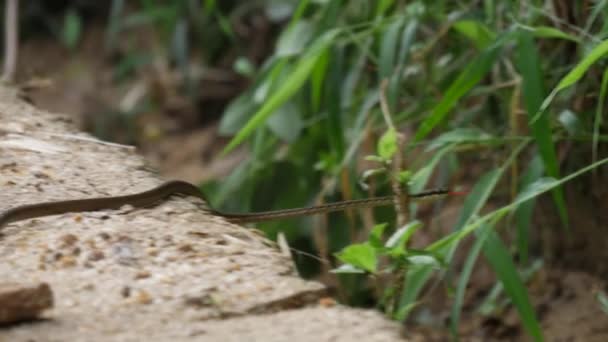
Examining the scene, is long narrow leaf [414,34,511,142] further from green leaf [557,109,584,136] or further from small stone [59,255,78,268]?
small stone [59,255,78,268]

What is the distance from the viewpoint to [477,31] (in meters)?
2.12

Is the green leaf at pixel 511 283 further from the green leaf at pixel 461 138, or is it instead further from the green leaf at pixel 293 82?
the green leaf at pixel 293 82

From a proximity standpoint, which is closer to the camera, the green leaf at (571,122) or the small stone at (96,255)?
the small stone at (96,255)

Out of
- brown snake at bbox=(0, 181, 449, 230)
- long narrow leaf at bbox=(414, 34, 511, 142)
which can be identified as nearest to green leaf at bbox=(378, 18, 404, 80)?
long narrow leaf at bbox=(414, 34, 511, 142)

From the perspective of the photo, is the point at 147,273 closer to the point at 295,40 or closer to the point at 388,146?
the point at 388,146

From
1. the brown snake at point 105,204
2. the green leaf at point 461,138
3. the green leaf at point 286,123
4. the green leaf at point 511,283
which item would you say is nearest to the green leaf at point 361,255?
the brown snake at point 105,204

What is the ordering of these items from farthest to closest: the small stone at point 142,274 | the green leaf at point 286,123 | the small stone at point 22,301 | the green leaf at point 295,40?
the green leaf at point 286,123 < the green leaf at point 295,40 < the small stone at point 142,274 < the small stone at point 22,301

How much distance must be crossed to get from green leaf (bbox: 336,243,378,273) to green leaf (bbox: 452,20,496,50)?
32.6 inches

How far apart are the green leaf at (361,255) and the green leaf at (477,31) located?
0.83 meters

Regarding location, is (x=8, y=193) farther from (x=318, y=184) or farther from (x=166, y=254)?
(x=318, y=184)

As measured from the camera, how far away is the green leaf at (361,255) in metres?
1.31

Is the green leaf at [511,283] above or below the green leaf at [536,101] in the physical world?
below

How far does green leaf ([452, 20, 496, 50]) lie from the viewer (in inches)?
81.3

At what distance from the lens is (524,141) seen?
2.04m
